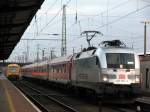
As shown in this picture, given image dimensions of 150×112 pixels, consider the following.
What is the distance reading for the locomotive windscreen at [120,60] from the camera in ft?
76.6

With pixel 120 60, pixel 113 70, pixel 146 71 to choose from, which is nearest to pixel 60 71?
pixel 146 71

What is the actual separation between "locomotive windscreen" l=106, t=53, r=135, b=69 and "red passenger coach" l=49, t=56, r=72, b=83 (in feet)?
27.1

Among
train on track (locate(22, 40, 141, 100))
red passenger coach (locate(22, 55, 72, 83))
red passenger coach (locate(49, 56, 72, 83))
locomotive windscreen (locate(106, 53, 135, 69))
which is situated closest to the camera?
train on track (locate(22, 40, 141, 100))

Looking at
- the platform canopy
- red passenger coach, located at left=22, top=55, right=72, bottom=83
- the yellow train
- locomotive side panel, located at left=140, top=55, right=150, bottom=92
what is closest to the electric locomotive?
the platform canopy

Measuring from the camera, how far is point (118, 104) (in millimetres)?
24906

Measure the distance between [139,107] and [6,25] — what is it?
82.9 ft

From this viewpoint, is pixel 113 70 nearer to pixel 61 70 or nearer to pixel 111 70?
pixel 111 70

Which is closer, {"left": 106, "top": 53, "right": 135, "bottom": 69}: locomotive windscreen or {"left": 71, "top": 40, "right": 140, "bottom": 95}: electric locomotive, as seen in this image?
{"left": 71, "top": 40, "right": 140, "bottom": 95}: electric locomotive

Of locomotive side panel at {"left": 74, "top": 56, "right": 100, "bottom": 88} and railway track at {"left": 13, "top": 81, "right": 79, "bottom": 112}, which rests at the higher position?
locomotive side panel at {"left": 74, "top": 56, "right": 100, "bottom": 88}

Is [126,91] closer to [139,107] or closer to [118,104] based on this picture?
[118,104]

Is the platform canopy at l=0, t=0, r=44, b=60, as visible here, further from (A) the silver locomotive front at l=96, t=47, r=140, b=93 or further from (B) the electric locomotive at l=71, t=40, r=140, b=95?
(A) the silver locomotive front at l=96, t=47, r=140, b=93

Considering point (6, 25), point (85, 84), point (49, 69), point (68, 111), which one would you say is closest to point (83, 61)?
point (85, 84)

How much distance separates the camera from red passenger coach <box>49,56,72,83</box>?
32438mm

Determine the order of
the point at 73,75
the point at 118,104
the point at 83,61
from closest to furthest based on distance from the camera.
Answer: the point at 118,104
the point at 83,61
the point at 73,75
